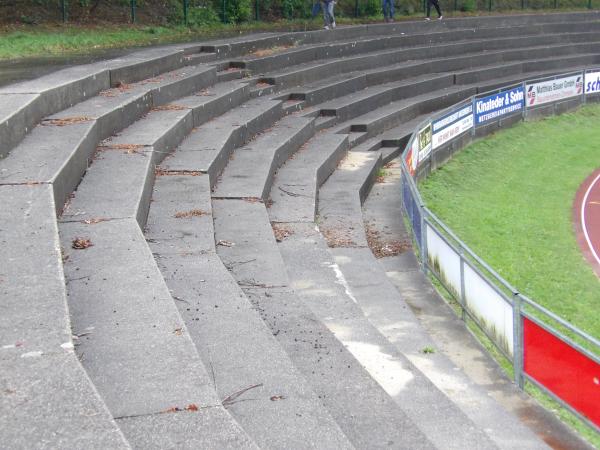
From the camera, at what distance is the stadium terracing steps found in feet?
21.4

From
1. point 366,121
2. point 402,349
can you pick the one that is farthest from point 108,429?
point 366,121

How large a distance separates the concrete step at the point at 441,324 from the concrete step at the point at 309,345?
1581mm

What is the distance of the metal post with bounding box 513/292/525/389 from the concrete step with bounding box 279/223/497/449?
53.9 inches

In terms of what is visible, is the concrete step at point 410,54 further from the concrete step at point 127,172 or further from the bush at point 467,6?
the concrete step at point 127,172

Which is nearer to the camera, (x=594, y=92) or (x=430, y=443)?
(x=430, y=443)

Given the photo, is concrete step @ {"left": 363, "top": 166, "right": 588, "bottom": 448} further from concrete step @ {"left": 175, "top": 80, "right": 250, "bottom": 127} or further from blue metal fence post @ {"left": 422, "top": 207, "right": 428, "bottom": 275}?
concrete step @ {"left": 175, "top": 80, "right": 250, "bottom": 127}

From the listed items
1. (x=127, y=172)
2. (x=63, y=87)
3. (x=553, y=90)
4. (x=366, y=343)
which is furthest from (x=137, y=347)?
(x=553, y=90)

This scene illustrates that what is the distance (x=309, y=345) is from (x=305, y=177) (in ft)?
29.0

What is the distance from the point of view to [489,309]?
443 inches

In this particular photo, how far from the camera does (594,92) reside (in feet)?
114

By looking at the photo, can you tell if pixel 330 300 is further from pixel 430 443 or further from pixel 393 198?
pixel 393 198

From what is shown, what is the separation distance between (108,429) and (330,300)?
6.15 metres

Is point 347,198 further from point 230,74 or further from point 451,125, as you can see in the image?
point 451,125

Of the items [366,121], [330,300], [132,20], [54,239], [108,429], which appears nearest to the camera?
[108,429]
